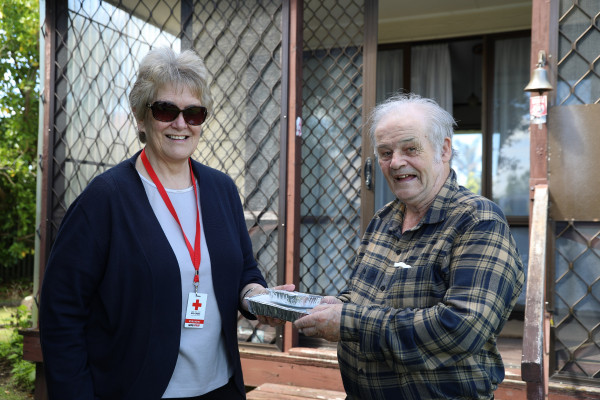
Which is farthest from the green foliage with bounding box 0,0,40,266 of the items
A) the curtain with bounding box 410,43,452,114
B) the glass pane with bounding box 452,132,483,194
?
the glass pane with bounding box 452,132,483,194

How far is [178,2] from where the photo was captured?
15.1ft

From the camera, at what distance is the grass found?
539 cm

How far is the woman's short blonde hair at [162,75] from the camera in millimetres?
1877

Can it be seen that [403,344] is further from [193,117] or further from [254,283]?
[193,117]

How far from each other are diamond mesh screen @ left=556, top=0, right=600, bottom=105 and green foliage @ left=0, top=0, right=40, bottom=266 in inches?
339

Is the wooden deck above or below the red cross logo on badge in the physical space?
below

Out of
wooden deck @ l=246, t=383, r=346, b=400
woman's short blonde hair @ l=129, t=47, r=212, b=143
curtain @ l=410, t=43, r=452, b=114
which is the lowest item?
wooden deck @ l=246, t=383, r=346, b=400

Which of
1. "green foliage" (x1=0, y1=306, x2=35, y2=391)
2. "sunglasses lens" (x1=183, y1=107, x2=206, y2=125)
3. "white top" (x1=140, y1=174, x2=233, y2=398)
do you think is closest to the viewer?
"white top" (x1=140, y1=174, x2=233, y2=398)

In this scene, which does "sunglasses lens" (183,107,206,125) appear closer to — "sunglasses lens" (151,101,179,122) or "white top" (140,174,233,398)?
"sunglasses lens" (151,101,179,122)

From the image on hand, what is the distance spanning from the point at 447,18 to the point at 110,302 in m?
5.70

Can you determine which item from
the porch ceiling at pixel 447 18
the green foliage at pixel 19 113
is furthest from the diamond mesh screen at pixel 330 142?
the green foliage at pixel 19 113

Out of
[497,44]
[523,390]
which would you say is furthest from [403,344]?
[497,44]

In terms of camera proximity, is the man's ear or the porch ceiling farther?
the porch ceiling

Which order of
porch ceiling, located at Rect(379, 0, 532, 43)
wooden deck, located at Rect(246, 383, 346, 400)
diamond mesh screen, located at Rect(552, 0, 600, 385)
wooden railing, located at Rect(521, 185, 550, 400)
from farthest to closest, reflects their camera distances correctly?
porch ceiling, located at Rect(379, 0, 532, 43)
wooden deck, located at Rect(246, 383, 346, 400)
diamond mesh screen, located at Rect(552, 0, 600, 385)
wooden railing, located at Rect(521, 185, 550, 400)
